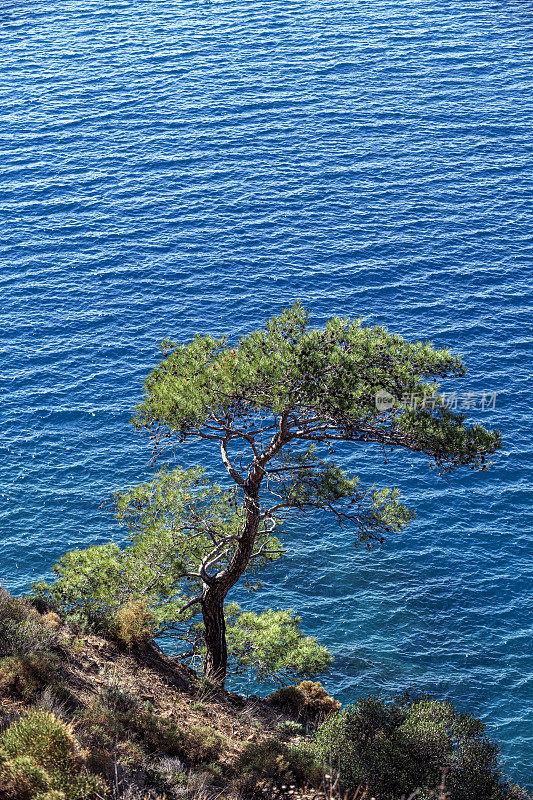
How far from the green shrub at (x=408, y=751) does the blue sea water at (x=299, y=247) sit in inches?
644

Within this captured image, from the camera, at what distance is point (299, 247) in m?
80.2

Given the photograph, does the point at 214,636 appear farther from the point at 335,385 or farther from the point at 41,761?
the point at 41,761

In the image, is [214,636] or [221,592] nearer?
[221,592]

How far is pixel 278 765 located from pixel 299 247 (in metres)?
63.3

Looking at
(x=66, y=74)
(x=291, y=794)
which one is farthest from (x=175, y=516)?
(x=66, y=74)

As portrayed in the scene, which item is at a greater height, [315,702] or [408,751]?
[408,751]

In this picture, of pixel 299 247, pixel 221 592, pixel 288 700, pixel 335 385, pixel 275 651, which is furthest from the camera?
pixel 299 247

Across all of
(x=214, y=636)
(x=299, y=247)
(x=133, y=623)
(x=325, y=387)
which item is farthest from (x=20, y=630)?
(x=299, y=247)

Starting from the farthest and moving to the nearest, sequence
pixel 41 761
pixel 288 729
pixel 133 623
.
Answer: pixel 133 623 → pixel 288 729 → pixel 41 761

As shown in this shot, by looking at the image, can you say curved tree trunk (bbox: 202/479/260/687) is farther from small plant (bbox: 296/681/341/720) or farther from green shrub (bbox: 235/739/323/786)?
green shrub (bbox: 235/739/323/786)

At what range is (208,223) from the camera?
84750 mm

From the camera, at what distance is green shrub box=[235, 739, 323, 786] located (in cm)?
2216

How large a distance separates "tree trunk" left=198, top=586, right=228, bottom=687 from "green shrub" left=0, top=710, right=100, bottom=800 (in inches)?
414

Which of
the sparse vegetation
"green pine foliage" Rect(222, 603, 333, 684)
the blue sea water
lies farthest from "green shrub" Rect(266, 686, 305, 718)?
the blue sea water
